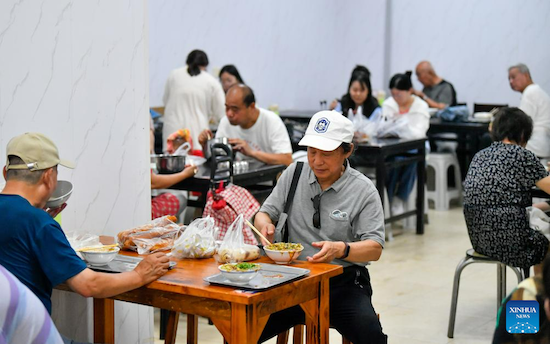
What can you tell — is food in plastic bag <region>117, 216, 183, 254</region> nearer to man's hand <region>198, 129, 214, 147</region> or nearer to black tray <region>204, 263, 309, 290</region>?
black tray <region>204, 263, 309, 290</region>

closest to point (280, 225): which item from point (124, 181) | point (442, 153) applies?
point (124, 181)

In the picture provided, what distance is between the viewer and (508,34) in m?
10.9

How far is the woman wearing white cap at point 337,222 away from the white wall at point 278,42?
19.5ft

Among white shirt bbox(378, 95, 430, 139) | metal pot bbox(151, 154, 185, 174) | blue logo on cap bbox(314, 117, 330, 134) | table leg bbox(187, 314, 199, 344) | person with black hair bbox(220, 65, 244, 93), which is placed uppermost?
person with black hair bbox(220, 65, 244, 93)

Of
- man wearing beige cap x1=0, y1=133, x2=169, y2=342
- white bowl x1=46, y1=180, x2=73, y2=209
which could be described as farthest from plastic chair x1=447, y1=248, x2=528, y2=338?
white bowl x1=46, y1=180, x2=73, y2=209

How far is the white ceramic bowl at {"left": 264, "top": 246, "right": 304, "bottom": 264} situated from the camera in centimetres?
326

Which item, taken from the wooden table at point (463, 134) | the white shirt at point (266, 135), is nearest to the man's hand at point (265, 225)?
the white shirt at point (266, 135)

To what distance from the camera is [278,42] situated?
11.3 meters

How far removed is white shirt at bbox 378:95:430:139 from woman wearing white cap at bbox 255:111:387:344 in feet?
13.2

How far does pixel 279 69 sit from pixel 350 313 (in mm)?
8249

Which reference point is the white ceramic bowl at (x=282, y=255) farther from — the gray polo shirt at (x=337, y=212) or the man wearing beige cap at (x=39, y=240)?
the man wearing beige cap at (x=39, y=240)

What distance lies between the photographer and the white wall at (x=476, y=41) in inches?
422

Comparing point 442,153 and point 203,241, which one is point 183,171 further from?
point 442,153

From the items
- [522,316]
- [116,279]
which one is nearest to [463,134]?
[116,279]
